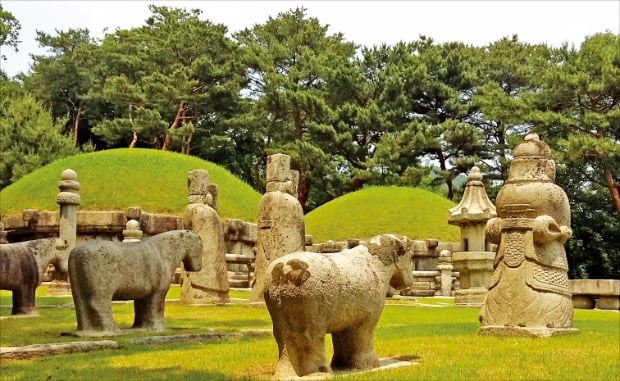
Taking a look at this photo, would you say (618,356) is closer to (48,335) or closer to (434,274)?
(48,335)

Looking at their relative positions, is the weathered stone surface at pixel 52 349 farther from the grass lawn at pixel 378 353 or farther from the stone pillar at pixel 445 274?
the stone pillar at pixel 445 274

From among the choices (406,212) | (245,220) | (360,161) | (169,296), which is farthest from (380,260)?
(360,161)

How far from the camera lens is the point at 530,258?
428 inches

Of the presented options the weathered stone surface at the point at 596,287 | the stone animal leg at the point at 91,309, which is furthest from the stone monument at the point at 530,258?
the weathered stone surface at the point at 596,287

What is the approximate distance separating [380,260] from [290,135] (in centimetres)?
3860

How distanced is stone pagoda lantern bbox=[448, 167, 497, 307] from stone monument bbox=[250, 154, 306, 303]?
5.66 m

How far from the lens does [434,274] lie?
2609 centimetres

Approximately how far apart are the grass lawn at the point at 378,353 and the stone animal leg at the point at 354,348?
0.95ft

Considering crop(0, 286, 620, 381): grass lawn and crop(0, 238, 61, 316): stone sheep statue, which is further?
crop(0, 238, 61, 316): stone sheep statue

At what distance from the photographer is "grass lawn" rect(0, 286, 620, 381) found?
733 cm

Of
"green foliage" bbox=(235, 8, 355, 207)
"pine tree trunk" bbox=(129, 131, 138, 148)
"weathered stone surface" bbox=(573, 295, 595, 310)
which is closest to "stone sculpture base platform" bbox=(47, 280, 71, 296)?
"weathered stone surface" bbox=(573, 295, 595, 310)

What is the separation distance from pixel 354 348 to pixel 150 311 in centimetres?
479

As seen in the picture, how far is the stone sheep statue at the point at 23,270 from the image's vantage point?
44.3 ft

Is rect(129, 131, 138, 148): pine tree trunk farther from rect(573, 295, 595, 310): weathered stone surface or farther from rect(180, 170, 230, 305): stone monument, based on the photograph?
rect(573, 295, 595, 310): weathered stone surface
